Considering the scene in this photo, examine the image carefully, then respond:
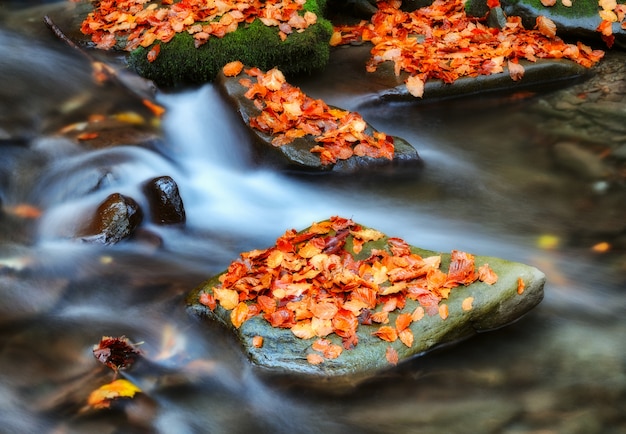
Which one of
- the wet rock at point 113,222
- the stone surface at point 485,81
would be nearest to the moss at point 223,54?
the stone surface at point 485,81

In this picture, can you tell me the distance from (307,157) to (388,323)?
8.23 ft

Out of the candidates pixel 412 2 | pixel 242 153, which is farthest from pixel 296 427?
pixel 412 2

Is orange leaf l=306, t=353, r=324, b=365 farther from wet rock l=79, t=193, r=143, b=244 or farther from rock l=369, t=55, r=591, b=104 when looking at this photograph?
rock l=369, t=55, r=591, b=104

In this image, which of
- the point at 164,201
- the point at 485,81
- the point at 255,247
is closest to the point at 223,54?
the point at 164,201

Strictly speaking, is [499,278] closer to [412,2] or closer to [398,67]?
[398,67]

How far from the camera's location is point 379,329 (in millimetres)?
3924

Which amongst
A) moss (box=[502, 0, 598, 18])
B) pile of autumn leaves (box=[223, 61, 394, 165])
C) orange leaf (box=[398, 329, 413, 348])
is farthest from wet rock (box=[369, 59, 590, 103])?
orange leaf (box=[398, 329, 413, 348])

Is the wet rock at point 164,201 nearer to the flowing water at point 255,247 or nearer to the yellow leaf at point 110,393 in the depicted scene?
the flowing water at point 255,247

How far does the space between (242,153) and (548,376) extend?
3.73 m

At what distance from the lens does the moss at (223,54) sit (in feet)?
23.3

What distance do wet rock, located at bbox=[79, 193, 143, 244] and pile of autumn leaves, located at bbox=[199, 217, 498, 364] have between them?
1.13m

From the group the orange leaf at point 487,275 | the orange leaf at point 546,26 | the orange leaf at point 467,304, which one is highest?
the orange leaf at point 546,26

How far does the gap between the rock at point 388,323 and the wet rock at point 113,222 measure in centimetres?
105

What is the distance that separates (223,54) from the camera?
→ 23.3 ft
